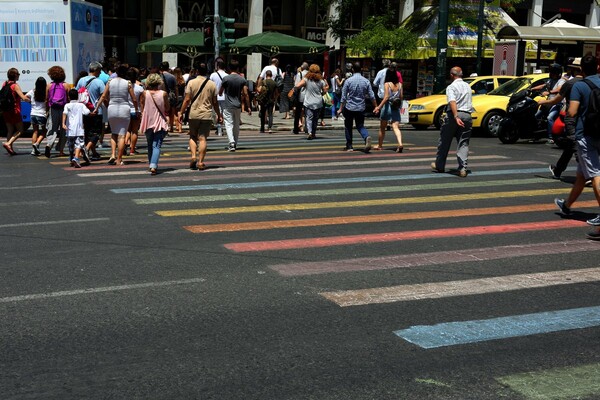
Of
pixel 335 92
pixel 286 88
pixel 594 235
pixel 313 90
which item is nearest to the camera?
pixel 594 235

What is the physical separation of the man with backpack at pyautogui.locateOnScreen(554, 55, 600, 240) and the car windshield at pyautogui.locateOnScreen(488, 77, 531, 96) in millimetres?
14220

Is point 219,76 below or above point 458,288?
above

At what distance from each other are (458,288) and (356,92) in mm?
10510

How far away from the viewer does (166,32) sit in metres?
41.9

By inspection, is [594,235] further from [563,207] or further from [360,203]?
[360,203]

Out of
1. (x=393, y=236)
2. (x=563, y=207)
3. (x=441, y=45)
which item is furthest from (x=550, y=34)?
(x=393, y=236)

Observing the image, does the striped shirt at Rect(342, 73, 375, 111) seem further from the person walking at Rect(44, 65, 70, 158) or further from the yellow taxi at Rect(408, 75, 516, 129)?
the yellow taxi at Rect(408, 75, 516, 129)

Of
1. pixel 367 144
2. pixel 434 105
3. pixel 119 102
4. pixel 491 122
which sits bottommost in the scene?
pixel 367 144

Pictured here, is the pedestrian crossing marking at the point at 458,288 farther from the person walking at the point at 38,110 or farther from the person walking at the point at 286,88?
the person walking at the point at 286,88

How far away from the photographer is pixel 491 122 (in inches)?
869

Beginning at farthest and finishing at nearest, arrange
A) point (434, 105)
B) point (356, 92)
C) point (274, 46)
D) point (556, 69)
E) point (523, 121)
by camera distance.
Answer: point (274, 46)
point (434, 105)
point (523, 121)
point (356, 92)
point (556, 69)

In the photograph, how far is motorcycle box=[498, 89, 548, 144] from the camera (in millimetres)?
19406

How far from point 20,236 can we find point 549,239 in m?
5.69

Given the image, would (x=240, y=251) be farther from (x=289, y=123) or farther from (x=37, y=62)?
(x=289, y=123)
